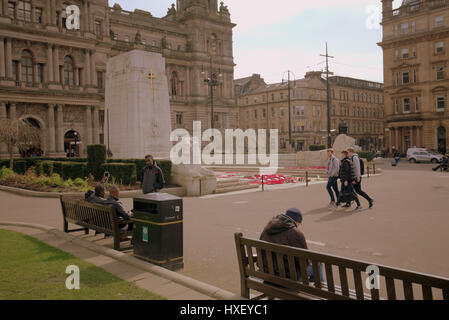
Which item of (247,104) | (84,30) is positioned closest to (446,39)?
(247,104)

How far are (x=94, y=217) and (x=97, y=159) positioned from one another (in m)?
10.8

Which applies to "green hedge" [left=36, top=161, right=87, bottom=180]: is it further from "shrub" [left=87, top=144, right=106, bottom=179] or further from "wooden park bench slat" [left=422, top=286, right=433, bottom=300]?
"wooden park bench slat" [left=422, top=286, right=433, bottom=300]

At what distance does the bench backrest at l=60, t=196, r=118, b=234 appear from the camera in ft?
25.6

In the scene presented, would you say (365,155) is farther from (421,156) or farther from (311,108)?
(311,108)

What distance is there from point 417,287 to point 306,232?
12.6 feet

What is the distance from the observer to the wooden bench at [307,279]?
3.45 meters

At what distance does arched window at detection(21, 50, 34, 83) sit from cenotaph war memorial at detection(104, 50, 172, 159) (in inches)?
1080

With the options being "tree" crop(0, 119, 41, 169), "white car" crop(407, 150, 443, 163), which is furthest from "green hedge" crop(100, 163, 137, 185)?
"white car" crop(407, 150, 443, 163)

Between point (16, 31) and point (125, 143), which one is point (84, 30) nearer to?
point (16, 31)

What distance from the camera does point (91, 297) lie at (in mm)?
4980

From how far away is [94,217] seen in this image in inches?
333
